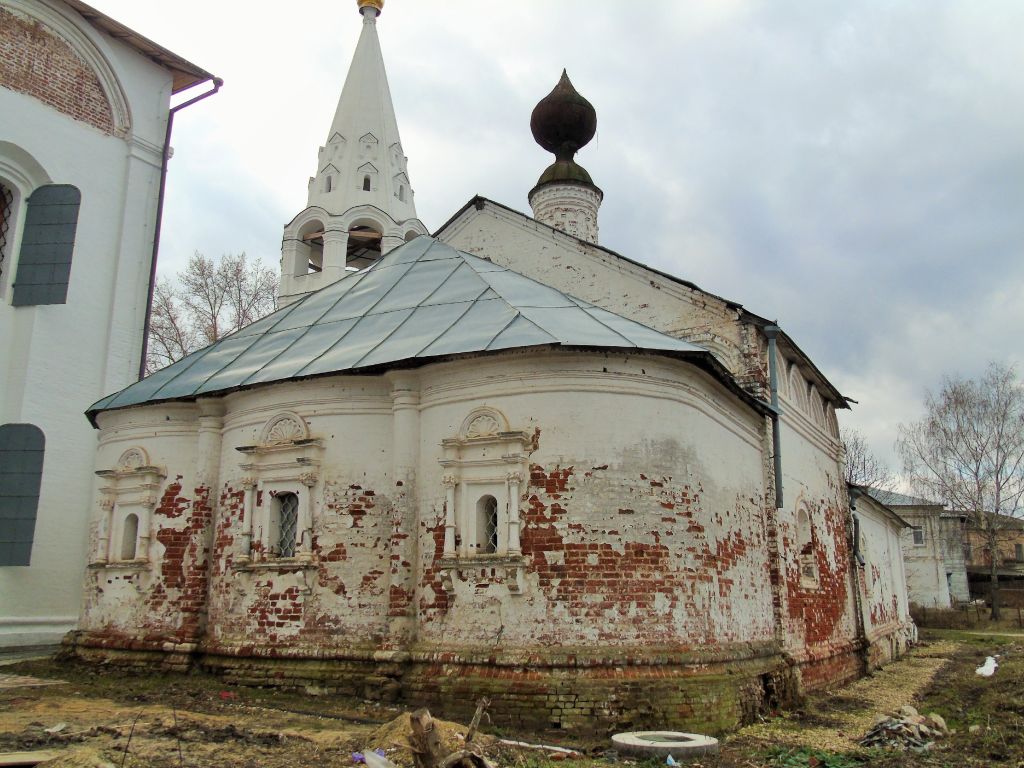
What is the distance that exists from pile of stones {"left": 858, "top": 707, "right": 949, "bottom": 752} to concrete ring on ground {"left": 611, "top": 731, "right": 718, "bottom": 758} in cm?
168

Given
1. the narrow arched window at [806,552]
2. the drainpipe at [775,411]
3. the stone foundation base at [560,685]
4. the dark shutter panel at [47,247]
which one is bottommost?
the stone foundation base at [560,685]

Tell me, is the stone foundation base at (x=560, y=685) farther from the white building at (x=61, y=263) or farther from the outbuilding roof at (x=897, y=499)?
the outbuilding roof at (x=897, y=499)

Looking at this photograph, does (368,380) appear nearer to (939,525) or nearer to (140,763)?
(140,763)

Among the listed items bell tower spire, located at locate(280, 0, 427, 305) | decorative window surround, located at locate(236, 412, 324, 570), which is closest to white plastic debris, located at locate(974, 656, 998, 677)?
decorative window surround, located at locate(236, 412, 324, 570)

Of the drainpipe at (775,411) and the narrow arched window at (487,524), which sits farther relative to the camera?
the drainpipe at (775,411)

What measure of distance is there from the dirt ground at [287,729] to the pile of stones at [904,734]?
13cm

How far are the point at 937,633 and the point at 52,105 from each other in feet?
90.1

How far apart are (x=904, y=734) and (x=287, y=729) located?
543cm

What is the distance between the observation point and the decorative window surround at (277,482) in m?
9.69

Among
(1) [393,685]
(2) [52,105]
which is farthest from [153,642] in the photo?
(2) [52,105]

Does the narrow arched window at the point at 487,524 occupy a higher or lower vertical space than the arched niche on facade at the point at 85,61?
lower

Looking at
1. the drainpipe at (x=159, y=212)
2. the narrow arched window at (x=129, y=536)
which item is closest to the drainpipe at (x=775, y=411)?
Answer: the narrow arched window at (x=129, y=536)

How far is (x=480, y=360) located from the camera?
360 inches

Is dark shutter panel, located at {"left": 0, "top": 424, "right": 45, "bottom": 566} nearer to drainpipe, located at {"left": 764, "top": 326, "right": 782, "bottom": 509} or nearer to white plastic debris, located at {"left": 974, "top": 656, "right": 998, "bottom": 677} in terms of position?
drainpipe, located at {"left": 764, "top": 326, "right": 782, "bottom": 509}
